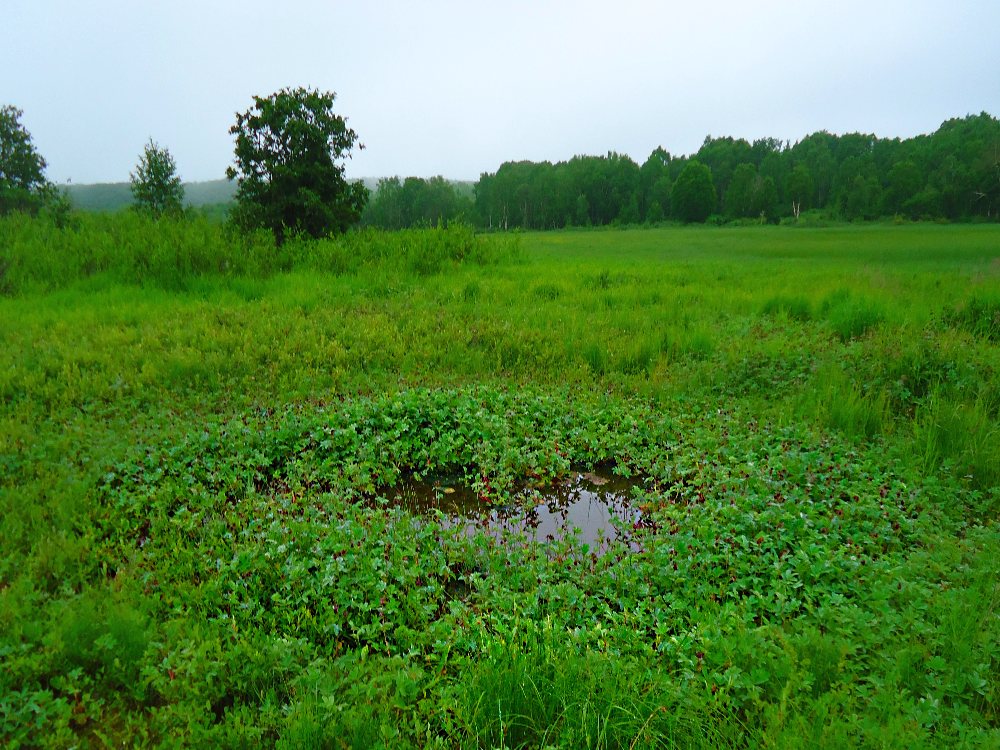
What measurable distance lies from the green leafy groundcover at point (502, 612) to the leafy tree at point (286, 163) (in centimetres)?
1283

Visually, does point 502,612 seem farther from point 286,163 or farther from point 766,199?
point 766,199

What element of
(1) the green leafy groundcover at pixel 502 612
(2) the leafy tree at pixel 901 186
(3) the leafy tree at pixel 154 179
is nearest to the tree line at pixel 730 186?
(2) the leafy tree at pixel 901 186

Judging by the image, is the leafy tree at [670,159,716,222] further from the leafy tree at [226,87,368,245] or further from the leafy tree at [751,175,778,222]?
the leafy tree at [226,87,368,245]

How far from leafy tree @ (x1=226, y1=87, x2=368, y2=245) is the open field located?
22.6 ft

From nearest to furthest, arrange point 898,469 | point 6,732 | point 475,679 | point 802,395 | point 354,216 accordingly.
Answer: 1. point 6,732
2. point 475,679
3. point 898,469
4. point 802,395
5. point 354,216

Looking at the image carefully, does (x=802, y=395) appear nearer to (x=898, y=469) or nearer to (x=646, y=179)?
(x=898, y=469)

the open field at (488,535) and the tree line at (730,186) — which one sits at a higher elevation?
the tree line at (730,186)

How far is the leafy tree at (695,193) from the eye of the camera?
62969mm

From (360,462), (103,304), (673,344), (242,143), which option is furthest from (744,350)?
(242,143)

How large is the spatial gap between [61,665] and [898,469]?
6770 mm

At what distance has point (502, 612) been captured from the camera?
12.2 feet

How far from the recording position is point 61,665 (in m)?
3.20

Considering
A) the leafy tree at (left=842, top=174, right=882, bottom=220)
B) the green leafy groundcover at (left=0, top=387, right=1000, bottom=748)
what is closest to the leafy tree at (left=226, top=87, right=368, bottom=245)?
the green leafy groundcover at (left=0, top=387, right=1000, bottom=748)

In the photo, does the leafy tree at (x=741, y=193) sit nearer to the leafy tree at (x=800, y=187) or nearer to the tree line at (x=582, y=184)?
the tree line at (x=582, y=184)
